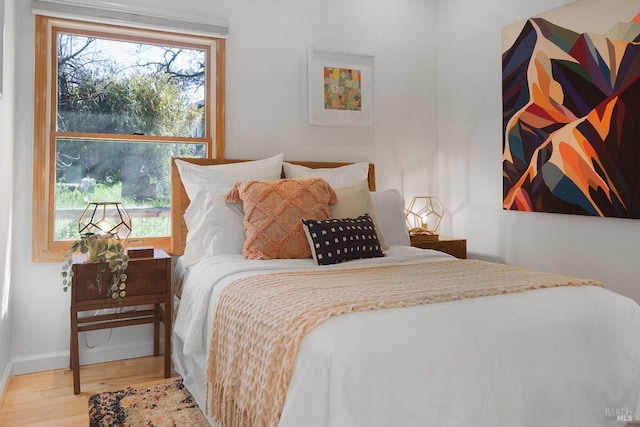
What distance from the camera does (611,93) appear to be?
8.79ft

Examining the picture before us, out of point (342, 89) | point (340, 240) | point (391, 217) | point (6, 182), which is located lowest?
point (340, 240)

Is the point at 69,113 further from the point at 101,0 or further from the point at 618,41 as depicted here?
the point at 618,41

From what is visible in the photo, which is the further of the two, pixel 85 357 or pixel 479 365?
pixel 85 357

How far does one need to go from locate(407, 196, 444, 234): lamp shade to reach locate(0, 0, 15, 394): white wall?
8.92ft

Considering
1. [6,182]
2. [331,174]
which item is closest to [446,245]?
[331,174]

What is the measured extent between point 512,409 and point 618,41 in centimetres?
221

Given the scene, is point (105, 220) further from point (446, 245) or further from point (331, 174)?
point (446, 245)

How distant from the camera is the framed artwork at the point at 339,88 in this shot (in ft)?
11.6

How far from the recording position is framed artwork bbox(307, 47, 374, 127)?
3.54 meters

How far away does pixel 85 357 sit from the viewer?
287 centimetres

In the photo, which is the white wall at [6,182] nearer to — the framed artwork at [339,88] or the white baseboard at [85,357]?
the white baseboard at [85,357]

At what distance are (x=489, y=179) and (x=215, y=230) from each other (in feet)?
6.68

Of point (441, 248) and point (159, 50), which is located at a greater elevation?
point (159, 50)

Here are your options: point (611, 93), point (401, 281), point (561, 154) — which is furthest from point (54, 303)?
point (611, 93)
